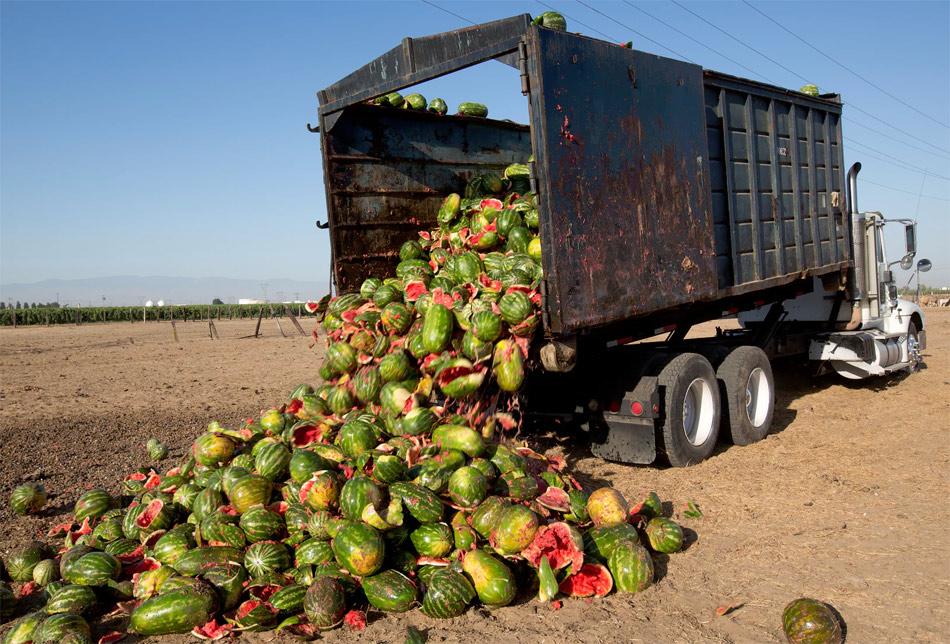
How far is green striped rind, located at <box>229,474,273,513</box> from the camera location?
489 centimetres

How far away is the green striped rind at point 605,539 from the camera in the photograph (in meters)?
4.63

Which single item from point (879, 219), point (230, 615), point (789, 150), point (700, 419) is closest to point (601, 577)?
point (230, 615)

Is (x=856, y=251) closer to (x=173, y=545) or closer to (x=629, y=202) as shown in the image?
(x=629, y=202)

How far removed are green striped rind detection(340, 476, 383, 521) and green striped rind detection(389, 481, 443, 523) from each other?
0.45ft

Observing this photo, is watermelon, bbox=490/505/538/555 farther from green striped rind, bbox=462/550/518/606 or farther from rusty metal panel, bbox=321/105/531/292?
rusty metal panel, bbox=321/105/531/292

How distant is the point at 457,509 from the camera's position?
4.75 metres

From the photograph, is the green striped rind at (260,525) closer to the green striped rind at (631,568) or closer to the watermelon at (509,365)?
the watermelon at (509,365)

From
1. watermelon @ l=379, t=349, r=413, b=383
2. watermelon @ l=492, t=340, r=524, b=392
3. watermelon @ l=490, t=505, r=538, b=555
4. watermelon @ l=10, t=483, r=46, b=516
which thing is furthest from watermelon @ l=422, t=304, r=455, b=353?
watermelon @ l=10, t=483, r=46, b=516

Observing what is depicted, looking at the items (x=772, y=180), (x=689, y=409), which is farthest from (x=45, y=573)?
(x=772, y=180)

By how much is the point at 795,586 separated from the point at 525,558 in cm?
169

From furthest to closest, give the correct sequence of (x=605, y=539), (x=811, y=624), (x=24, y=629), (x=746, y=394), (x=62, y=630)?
(x=746, y=394) → (x=605, y=539) → (x=24, y=629) → (x=62, y=630) → (x=811, y=624)

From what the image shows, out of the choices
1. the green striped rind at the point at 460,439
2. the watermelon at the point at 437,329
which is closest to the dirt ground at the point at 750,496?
the green striped rind at the point at 460,439

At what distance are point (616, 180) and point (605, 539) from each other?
2.98 meters

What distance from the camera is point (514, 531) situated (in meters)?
4.33
